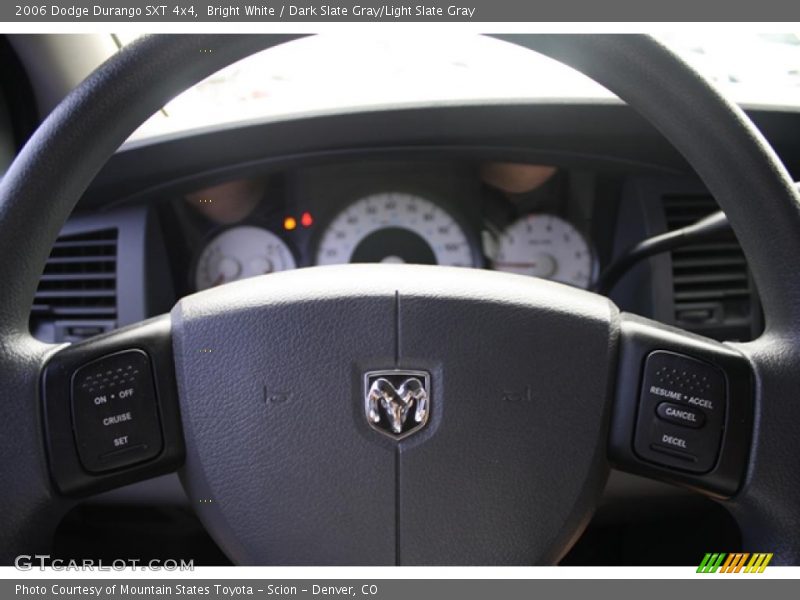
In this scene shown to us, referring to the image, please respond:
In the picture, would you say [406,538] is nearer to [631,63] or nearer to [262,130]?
[631,63]

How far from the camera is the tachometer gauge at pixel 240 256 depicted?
5.60 feet

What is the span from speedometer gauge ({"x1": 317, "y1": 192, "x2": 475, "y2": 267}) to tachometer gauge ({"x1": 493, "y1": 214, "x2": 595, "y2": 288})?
0.34 feet

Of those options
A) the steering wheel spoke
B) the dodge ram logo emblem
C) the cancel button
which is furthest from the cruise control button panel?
the steering wheel spoke

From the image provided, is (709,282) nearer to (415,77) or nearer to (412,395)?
(415,77)

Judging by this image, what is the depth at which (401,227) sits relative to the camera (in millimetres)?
1731

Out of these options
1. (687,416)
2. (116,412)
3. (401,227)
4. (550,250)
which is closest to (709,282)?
(550,250)

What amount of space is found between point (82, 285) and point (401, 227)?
638 millimetres

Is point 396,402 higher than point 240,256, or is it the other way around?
point 240,256

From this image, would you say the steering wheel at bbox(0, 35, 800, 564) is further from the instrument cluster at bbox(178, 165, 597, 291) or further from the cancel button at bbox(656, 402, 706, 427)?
the instrument cluster at bbox(178, 165, 597, 291)

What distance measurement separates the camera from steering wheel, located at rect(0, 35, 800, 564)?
647 millimetres

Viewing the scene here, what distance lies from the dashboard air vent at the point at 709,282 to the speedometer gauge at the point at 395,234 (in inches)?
16.3

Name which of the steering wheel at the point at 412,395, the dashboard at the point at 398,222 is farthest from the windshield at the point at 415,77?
the steering wheel at the point at 412,395

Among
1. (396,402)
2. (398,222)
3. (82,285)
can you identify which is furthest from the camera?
(398,222)

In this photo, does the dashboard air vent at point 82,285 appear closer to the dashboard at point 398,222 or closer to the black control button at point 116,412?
the dashboard at point 398,222
